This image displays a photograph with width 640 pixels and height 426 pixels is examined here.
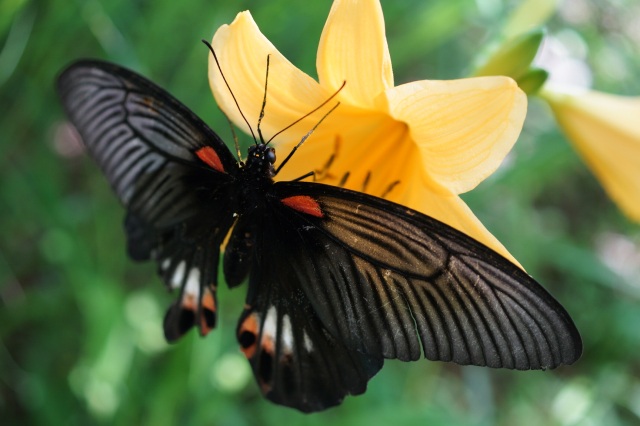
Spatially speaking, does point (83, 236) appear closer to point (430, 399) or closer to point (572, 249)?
point (430, 399)

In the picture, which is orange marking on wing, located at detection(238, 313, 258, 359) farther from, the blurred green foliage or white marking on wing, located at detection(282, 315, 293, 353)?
the blurred green foliage

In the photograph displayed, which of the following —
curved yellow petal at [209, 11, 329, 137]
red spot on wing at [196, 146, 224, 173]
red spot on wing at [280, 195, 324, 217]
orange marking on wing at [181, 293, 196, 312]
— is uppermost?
curved yellow petal at [209, 11, 329, 137]

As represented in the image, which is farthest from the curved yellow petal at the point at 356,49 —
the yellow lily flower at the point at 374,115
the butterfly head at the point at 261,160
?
the butterfly head at the point at 261,160

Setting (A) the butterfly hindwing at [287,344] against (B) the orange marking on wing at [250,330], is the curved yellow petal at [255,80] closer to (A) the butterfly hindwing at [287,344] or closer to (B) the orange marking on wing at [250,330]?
(A) the butterfly hindwing at [287,344]

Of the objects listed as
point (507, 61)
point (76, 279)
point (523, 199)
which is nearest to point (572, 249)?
point (523, 199)

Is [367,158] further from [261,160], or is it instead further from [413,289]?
[413,289]

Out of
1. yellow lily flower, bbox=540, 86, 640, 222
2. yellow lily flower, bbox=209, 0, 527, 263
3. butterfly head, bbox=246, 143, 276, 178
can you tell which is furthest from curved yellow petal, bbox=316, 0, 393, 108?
yellow lily flower, bbox=540, 86, 640, 222
